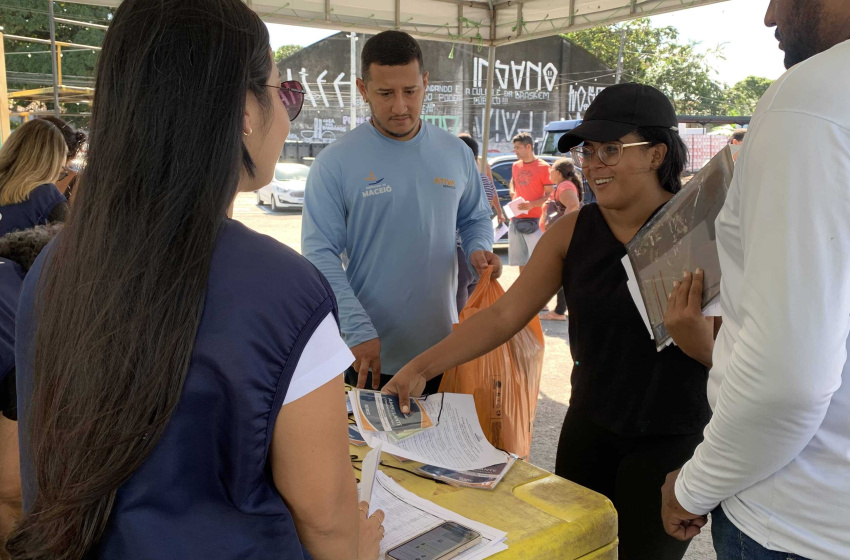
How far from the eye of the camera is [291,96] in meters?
1.04

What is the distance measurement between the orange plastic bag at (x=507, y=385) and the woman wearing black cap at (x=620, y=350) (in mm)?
145

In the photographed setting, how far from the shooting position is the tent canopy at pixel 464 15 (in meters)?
3.59

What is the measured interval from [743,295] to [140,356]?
0.78 meters

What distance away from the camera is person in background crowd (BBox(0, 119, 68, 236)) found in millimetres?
3426

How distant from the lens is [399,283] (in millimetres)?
2426

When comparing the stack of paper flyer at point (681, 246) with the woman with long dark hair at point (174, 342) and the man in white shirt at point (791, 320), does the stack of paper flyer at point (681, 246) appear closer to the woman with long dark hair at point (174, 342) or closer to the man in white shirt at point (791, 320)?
the man in white shirt at point (791, 320)

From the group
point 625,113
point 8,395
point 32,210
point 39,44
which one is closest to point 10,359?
point 8,395

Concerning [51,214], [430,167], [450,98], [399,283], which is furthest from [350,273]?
[450,98]

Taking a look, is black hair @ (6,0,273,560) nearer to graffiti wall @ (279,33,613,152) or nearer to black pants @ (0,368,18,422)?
black pants @ (0,368,18,422)

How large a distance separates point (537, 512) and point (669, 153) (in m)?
1.00

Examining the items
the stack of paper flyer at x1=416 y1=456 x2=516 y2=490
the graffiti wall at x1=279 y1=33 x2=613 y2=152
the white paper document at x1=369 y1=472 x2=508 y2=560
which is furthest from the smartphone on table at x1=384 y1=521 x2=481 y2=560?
the graffiti wall at x1=279 y1=33 x2=613 y2=152

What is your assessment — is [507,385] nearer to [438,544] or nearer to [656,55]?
[438,544]

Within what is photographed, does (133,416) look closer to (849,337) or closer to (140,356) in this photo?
(140,356)

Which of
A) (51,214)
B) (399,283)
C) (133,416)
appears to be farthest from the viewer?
(51,214)
